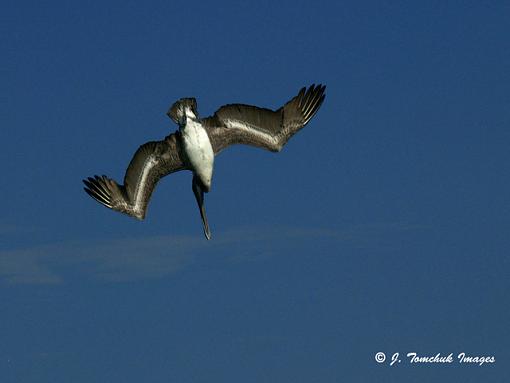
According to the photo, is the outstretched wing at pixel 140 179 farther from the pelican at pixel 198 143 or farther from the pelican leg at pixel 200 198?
the pelican leg at pixel 200 198

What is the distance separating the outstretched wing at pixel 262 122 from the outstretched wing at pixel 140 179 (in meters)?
1.31

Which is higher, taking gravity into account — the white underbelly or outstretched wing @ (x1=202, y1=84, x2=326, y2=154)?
outstretched wing @ (x1=202, y1=84, x2=326, y2=154)

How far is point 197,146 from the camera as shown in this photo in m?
32.3

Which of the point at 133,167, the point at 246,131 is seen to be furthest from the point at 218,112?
the point at 133,167

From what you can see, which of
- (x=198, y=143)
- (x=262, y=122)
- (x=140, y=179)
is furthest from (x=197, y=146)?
(x=140, y=179)

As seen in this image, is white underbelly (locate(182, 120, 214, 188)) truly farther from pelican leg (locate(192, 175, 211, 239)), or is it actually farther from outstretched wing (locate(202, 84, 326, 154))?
pelican leg (locate(192, 175, 211, 239))

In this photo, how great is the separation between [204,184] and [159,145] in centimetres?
178

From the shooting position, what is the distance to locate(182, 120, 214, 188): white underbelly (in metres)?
32.2

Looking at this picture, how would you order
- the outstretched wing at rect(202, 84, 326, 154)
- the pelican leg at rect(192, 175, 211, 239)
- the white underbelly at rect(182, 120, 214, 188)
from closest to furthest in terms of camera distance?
the white underbelly at rect(182, 120, 214, 188), the outstretched wing at rect(202, 84, 326, 154), the pelican leg at rect(192, 175, 211, 239)

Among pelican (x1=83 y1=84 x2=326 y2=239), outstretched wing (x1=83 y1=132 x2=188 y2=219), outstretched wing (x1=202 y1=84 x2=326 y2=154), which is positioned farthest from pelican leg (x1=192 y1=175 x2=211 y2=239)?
outstretched wing (x1=202 y1=84 x2=326 y2=154)

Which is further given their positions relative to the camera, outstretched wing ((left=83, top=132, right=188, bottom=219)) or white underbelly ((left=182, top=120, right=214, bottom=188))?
outstretched wing ((left=83, top=132, right=188, bottom=219))

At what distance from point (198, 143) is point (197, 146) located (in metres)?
0.09

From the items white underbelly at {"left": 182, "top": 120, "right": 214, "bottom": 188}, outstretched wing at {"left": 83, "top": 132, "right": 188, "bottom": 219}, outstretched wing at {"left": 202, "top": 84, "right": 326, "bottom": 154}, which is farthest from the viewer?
outstretched wing at {"left": 83, "top": 132, "right": 188, "bottom": 219}

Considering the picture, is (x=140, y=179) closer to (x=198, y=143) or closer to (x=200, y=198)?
(x=200, y=198)
